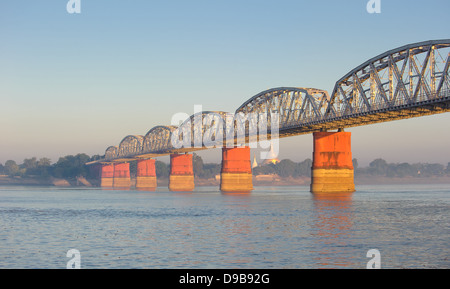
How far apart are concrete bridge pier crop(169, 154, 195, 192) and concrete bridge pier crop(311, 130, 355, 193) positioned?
7524 cm

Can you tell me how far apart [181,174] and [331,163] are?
8042 centimetres

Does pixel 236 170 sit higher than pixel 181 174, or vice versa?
pixel 236 170

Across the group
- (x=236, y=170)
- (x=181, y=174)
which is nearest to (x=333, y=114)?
(x=236, y=170)

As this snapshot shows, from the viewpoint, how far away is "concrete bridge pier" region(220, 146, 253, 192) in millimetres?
143375

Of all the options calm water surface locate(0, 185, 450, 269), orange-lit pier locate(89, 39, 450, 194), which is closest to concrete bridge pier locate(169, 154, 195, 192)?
orange-lit pier locate(89, 39, 450, 194)

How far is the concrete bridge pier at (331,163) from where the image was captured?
336 ft

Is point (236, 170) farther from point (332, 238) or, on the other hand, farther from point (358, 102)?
point (332, 238)

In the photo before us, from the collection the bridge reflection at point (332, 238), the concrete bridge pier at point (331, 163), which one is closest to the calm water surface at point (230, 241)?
the bridge reflection at point (332, 238)

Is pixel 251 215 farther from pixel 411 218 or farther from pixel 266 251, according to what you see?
pixel 266 251

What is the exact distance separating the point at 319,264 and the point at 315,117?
77.7 metres

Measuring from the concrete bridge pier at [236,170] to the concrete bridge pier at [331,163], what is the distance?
40.7 metres

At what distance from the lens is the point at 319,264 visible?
28.7 metres

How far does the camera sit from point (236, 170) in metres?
144
